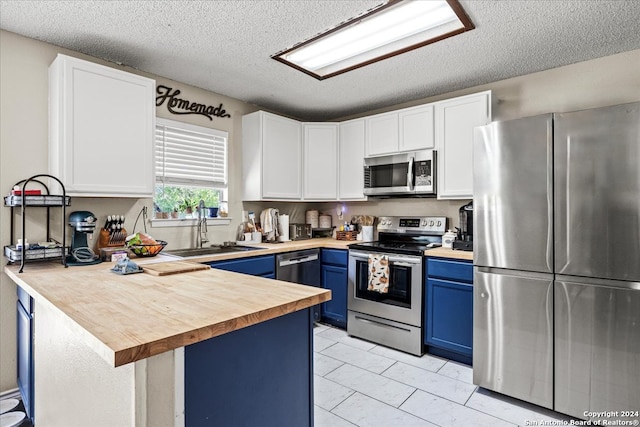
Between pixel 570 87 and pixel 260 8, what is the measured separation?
8.38 ft

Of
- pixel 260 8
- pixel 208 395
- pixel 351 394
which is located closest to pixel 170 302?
pixel 208 395

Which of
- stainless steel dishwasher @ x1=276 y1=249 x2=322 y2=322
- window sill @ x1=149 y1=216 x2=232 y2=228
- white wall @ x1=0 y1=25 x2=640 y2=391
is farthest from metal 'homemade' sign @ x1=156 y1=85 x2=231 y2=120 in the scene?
stainless steel dishwasher @ x1=276 y1=249 x2=322 y2=322

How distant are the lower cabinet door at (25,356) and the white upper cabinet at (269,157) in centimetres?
208

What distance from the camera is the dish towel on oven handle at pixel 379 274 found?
3109 millimetres

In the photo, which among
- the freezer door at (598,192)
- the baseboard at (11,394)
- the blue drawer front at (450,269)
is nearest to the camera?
the freezer door at (598,192)

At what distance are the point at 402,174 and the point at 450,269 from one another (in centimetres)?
110

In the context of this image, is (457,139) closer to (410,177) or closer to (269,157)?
(410,177)

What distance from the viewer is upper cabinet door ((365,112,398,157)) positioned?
11.7 feet

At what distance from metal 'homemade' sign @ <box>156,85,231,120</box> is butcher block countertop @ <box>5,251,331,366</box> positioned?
5.64 ft

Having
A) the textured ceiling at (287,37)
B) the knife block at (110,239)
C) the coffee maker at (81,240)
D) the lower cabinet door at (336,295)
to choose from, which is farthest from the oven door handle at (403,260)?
the coffee maker at (81,240)

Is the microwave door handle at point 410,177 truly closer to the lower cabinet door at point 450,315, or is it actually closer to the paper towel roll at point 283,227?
the lower cabinet door at point 450,315

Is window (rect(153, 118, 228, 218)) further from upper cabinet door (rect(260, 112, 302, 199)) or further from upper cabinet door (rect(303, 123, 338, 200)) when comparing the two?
upper cabinet door (rect(303, 123, 338, 200))

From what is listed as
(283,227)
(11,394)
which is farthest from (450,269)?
(11,394)

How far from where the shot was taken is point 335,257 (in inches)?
143
